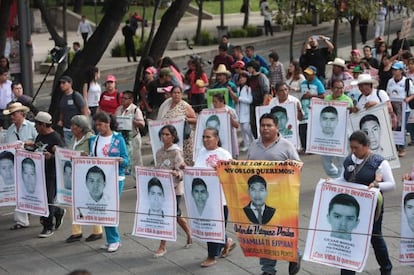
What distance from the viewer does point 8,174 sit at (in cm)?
1231

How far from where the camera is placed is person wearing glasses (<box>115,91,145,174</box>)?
14.7m

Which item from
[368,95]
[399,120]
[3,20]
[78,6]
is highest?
[78,6]

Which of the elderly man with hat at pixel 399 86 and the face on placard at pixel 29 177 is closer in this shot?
the face on placard at pixel 29 177

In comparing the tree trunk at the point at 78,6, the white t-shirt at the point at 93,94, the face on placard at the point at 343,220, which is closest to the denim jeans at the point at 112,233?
the face on placard at the point at 343,220

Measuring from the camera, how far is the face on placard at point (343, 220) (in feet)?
30.8

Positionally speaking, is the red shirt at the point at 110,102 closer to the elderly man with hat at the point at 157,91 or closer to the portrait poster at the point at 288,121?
the elderly man with hat at the point at 157,91

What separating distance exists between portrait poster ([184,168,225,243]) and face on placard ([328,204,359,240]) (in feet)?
4.54

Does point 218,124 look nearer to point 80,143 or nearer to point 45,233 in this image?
point 80,143

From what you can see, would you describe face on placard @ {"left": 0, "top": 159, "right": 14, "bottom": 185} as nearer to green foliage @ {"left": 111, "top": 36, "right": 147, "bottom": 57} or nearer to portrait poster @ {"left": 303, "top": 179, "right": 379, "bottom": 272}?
portrait poster @ {"left": 303, "top": 179, "right": 379, "bottom": 272}

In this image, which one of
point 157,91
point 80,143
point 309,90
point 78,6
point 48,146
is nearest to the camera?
point 80,143

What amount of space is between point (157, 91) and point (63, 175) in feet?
18.1

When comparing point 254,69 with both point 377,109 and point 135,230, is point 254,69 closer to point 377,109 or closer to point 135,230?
point 377,109

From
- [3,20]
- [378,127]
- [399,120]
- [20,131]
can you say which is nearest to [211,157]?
[20,131]

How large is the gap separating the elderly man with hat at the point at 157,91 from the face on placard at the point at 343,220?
721cm
